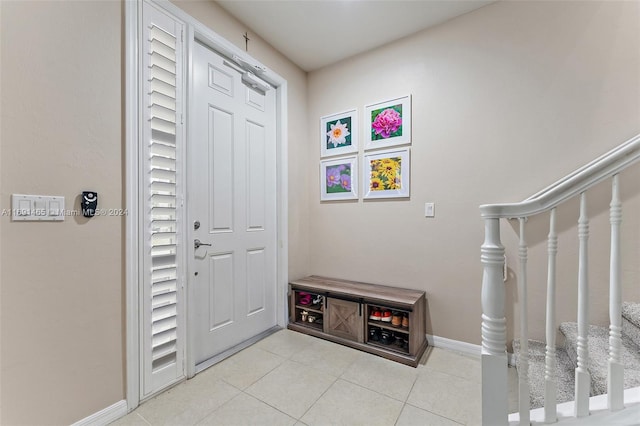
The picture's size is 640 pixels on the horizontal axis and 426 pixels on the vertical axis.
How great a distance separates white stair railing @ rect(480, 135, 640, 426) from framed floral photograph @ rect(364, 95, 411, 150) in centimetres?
142

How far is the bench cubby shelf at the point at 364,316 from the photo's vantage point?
204 centimetres

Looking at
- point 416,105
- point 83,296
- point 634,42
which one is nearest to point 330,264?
point 416,105

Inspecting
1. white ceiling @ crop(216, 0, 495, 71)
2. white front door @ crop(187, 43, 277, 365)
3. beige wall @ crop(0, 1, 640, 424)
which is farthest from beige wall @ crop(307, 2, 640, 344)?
white front door @ crop(187, 43, 277, 365)

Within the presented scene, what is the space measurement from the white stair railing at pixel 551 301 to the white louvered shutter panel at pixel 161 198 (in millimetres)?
1760

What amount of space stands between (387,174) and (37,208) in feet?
7.62

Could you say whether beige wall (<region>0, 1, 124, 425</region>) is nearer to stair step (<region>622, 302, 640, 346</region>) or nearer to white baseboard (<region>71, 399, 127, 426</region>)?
white baseboard (<region>71, 399, 127, 426</region>)

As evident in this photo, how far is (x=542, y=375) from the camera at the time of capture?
1.51 m

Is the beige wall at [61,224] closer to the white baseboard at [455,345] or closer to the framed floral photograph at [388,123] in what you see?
the framed floral photograph at [388,123]

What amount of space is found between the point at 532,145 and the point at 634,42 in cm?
76

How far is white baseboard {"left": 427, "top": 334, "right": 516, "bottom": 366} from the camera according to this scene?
2094mm

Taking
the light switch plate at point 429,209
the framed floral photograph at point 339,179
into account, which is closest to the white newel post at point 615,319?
the light switch plate at point 429,209

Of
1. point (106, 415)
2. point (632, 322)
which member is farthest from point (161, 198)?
point (632, 322)

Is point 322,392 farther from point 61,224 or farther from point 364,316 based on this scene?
point 61,224

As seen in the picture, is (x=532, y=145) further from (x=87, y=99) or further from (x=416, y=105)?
(x=87, y=99)
